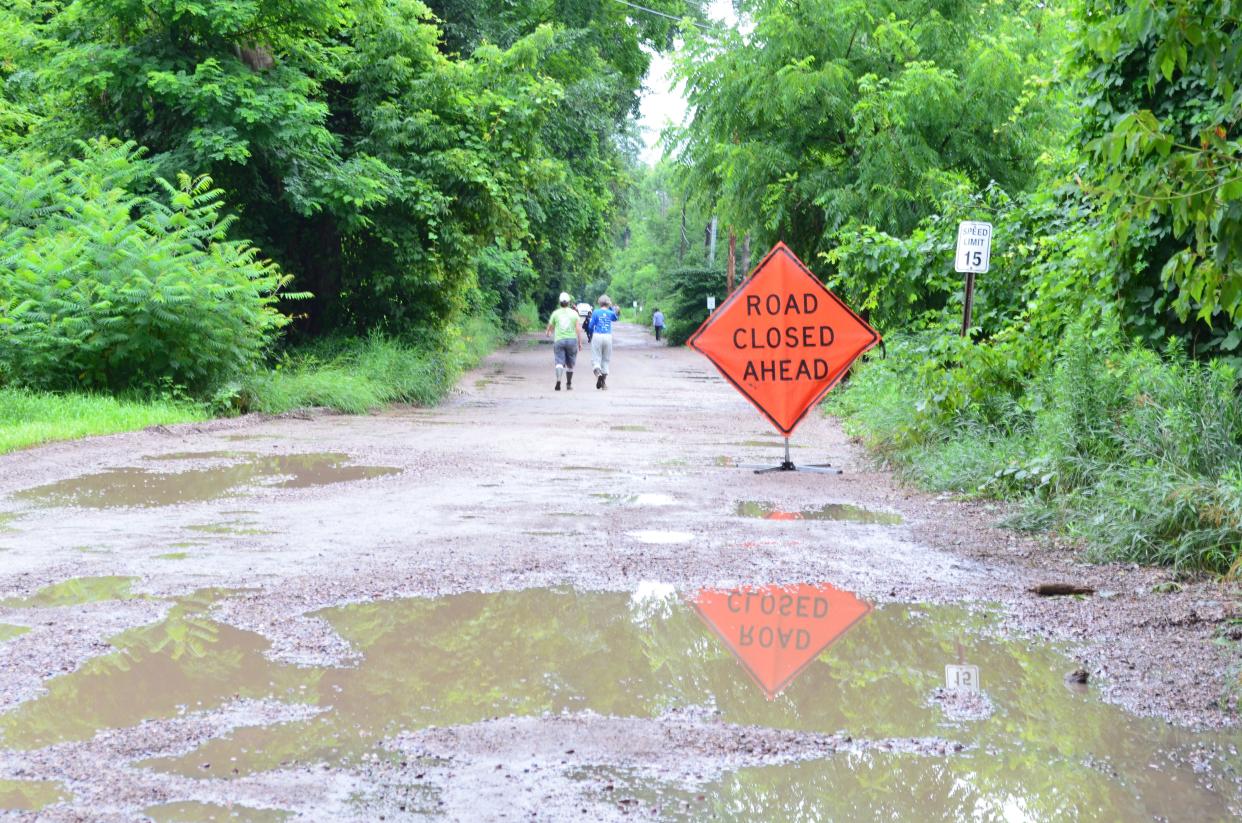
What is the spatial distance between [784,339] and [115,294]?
30.2 ft

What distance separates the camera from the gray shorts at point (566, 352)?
82.5ft

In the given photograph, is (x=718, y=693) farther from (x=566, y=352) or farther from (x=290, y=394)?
(x=566, y=352)

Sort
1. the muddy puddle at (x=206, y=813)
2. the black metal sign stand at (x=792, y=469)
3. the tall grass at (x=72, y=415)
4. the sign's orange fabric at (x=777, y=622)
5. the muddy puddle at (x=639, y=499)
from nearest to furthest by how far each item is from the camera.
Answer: the muddy puddle at (x=206, y=813) < the sign's orange fabric at (x=777, y=622) < the muddy puddle at (x=639, y=499) < the black metal sign stand at (x=792, y=469) < the tall grass at (x=72, y=415)

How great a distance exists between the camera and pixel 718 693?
517 cm

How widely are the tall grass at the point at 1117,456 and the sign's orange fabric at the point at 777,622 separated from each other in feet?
7.41

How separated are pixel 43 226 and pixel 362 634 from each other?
14.7 meters

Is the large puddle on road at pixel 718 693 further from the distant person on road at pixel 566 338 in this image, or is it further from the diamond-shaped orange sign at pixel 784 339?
the distant person on road at pixel 566 338

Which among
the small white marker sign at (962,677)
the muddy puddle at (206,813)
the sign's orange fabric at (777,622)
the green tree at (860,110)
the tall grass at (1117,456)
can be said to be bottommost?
the sign's orange fabric at (777,622)

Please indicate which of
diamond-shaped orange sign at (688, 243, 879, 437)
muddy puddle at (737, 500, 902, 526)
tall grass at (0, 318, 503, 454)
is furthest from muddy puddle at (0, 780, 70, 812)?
tall grass at (0, 318, 503, 454)

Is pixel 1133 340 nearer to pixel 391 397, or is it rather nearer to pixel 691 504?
pixel 691 504

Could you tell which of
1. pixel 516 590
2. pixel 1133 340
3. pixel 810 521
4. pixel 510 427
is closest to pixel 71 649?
pixel 516 590

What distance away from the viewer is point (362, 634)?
589 cm

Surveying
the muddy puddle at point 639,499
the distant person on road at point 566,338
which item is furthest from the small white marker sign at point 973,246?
the distant person on road at point 566,338

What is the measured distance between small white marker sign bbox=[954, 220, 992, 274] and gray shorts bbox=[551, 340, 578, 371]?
12609mm
